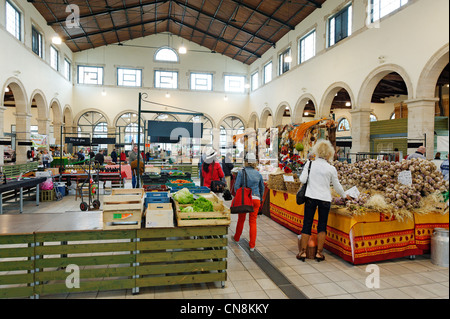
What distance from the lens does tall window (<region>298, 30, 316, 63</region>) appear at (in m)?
13.7

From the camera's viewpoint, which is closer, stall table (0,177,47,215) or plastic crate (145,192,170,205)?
plastic crate (145,192,170,205)

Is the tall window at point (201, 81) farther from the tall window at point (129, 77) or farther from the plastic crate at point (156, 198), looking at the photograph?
the plastic crate at point (156, 198)

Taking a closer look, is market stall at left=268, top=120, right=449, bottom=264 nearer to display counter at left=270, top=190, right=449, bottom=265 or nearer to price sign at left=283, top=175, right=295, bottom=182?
display counter at left=270, top=190, right=449, bottom=265

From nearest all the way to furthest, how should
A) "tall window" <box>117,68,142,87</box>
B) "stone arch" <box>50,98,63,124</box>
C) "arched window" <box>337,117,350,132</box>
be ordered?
1. "stone arch" <box>50,98,63,124</box>
2. "tall window" <box>117,68,142,87</box>
3. "arched window" <box>337,117,350,132</box>

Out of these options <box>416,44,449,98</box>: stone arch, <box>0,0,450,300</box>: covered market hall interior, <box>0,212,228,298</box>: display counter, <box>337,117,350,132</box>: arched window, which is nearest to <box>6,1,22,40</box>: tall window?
<box>0,0,450,300</box>: covered market hall interior

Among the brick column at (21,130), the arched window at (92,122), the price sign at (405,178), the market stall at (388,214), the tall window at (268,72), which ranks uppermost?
the tall window at (268,72)

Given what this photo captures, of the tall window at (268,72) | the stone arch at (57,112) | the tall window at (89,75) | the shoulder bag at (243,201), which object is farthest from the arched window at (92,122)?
the shoulder bag at (243,201)

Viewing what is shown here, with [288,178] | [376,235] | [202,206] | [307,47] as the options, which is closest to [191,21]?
[307,47]

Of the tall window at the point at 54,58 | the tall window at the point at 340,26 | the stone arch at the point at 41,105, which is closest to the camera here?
the tall window at the point at 340,26

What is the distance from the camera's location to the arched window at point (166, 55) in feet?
67.0

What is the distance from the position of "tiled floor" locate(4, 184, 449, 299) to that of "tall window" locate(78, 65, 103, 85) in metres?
18.4

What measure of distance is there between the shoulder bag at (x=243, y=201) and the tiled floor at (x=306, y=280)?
675 millimetres

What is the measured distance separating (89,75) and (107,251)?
19364mm

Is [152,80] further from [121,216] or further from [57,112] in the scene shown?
[121,216]
